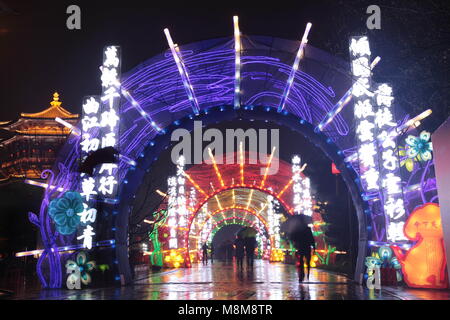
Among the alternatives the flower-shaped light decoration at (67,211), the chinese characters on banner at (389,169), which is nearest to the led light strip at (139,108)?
the flower-shaped light decoration at (67,211)

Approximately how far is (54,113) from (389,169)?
37917 millimetres

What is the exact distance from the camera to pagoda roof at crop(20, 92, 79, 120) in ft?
140

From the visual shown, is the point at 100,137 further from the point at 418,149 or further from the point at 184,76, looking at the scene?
the point at 418,149

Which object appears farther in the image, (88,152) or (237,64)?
(237,64)

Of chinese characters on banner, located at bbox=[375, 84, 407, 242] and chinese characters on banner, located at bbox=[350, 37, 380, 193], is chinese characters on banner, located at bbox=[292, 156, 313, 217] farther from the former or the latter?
chinese characters on banner, located at bbox=[375, 84, 407, 242]

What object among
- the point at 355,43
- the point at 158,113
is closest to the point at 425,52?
the point at 355,43

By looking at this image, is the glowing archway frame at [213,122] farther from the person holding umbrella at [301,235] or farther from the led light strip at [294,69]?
the person holding umbrella at [301,235]

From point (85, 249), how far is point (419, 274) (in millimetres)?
7824

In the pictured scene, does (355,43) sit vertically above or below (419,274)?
above

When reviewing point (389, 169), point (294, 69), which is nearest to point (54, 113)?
point (294, 69)

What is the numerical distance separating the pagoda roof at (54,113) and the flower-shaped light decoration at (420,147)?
35.0 metres

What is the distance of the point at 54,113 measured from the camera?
43.7 m

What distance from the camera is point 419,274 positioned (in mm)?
10922
